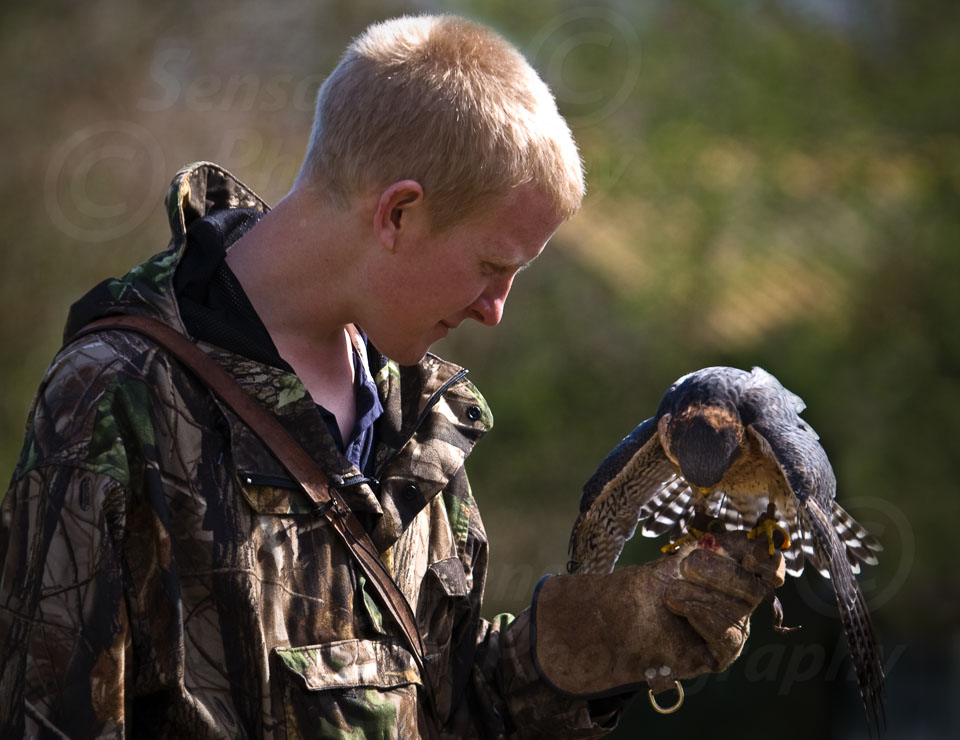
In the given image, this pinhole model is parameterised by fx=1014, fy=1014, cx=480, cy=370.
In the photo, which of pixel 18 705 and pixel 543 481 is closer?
pixel 18 705

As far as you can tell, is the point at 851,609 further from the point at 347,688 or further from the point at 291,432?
the point at 291,432

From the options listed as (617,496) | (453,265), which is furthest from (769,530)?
(453,265)

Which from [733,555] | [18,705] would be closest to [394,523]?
[18,705]

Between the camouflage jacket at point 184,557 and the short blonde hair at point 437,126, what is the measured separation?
1.21 feet

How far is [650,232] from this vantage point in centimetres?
729

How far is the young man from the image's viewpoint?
1.65 m

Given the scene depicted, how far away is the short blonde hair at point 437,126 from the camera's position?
1.88m

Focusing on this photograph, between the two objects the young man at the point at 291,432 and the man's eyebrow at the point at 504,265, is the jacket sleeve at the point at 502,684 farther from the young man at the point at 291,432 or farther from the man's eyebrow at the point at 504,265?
the man's eyebrow at the point at 504,265

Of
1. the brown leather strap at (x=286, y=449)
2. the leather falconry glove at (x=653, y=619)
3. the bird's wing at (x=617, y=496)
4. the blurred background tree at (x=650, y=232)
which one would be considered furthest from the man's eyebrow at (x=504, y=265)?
the blurred background tree at (x=650, y=232)

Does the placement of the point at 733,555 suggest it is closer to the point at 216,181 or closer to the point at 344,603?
the point at 344,603

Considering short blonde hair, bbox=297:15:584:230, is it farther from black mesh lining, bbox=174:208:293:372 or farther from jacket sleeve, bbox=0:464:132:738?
jacket sleeve, bbox=0:464:132:738

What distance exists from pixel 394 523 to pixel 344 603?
20 centimetres

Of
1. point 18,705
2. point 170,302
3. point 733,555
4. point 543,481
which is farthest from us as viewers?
point 543,481

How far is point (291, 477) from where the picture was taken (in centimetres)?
189
